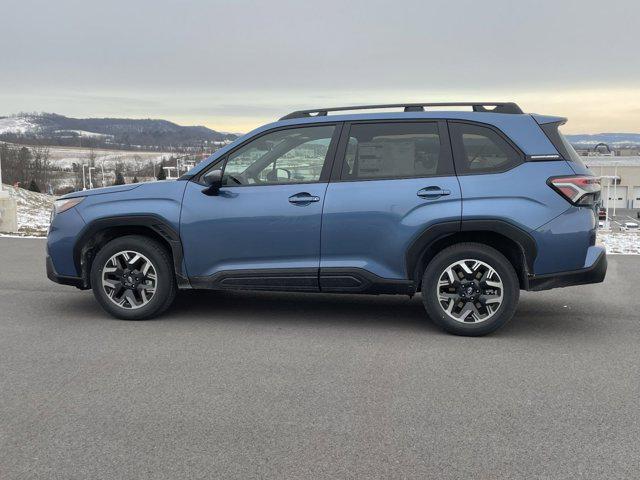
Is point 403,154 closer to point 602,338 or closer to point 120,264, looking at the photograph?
point 602,338

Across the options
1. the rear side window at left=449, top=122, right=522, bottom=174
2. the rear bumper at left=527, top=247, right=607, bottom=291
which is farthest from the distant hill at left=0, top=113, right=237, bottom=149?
the rear bumper at left=527, top=247, right=607, bottom=291

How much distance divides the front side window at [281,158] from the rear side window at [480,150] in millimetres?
1076

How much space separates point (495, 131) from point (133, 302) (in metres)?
3.45

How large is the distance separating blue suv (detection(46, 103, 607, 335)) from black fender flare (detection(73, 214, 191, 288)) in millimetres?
11

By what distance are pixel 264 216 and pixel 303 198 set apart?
0.36 m

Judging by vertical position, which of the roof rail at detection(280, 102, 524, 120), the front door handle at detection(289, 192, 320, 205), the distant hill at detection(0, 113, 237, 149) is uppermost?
the distant hill at detection(0, 113, 237, 149)

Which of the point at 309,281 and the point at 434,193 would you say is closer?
the point at 434,193

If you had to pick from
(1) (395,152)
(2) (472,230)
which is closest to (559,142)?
(2) (472,230)

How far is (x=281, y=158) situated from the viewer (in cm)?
575

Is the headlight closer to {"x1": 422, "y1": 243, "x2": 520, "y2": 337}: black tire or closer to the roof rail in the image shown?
the roof rail

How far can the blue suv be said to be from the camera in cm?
531

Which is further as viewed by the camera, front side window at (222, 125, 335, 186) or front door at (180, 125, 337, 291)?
front side window at (222, 125, 335, 186)

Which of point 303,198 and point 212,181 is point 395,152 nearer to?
point 303,198

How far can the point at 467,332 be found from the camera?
213 inches
